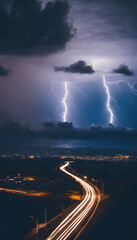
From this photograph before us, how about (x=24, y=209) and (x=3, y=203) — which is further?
(x=3, y=203)

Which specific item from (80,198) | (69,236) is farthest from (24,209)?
(69,236)

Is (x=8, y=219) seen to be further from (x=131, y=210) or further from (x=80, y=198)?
(x=131, y=210)

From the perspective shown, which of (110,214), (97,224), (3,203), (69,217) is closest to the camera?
(97,224)

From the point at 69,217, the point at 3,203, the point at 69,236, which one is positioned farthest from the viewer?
the point at 3,203

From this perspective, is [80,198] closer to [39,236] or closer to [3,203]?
[3,203]

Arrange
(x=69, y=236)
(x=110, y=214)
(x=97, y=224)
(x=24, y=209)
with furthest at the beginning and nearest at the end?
(x=24, y=209), (x=110, y=214), (x=97, y=224), (x=69, y=236)

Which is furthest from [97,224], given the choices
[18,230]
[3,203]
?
[3,203]

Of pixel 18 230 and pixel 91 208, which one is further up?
pixel 91 208

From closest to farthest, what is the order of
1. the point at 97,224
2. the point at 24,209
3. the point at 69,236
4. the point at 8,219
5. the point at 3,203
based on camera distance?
the point at 69,236, the point at 97,224, the point at 8,219, the point at 24,209, the point at 3,203

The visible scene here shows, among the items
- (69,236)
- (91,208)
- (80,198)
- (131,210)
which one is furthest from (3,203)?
(69,236)

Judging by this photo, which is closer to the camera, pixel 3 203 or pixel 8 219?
pixel 8 219
